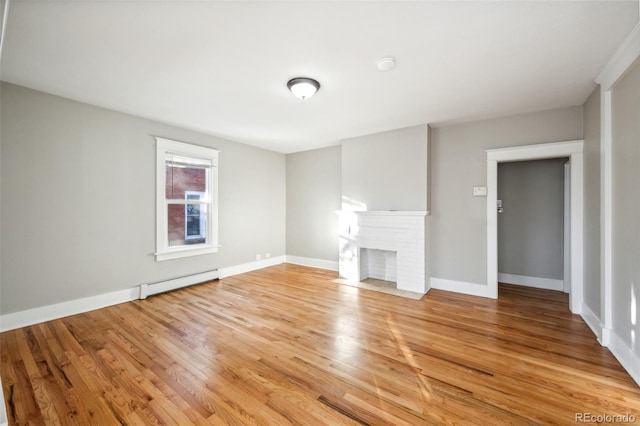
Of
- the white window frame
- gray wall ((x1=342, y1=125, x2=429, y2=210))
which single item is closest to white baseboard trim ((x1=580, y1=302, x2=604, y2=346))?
gray wall ((x1=342, y1=125, x2=429, y2=210))

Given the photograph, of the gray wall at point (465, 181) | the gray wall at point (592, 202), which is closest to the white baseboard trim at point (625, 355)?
the gray wall at point (592, 202)

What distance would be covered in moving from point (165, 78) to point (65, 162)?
67.8 inches

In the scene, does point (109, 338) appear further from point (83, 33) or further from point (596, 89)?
point (596, 89)

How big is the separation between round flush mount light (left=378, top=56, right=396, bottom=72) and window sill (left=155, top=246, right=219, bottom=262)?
3.85 metres

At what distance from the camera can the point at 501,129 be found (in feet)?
12.3

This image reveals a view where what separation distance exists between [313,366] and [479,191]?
11.0 ft

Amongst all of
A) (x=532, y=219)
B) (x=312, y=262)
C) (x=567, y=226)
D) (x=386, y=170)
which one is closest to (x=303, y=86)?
(x=386, y=170)

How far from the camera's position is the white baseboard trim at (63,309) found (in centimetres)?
278

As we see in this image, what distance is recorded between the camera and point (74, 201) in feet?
10.5

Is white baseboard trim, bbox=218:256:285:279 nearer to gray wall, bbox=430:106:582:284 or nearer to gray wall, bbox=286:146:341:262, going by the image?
gray wall, bbox=286:146:341:262

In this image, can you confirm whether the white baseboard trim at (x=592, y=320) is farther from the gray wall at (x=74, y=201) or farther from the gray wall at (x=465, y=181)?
the gray wall at (x=74, y=201)

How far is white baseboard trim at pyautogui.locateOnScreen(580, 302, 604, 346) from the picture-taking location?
8.41ft

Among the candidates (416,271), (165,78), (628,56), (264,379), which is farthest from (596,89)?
(165,78)

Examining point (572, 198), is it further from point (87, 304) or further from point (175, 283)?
point (87, 304)
